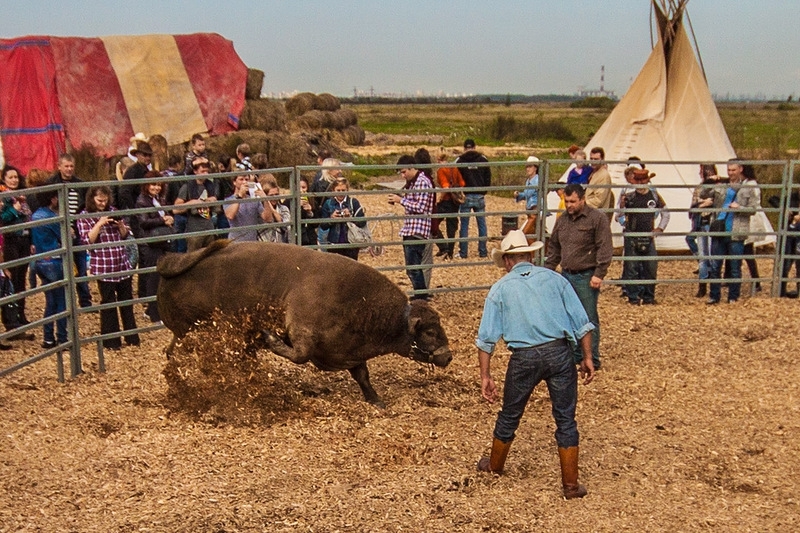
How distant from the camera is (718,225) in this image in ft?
40.6

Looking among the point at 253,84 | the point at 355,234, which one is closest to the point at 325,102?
the point at 253,84

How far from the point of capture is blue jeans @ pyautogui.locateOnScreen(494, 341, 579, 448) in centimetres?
586

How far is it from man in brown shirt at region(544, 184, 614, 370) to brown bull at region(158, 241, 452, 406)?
174 centimetres

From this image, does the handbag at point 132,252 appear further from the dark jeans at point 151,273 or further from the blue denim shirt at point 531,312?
the blue denim shirt at point 531,312

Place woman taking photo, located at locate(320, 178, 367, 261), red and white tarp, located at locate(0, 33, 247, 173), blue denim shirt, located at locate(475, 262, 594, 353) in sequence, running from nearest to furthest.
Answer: blue denim shirt, located at locate(475, 262, 594, 353) → woman taking photo, located at locate(320, 178, 367, 261) → red and white tarp, located at locate(0, 33, 247, 173)

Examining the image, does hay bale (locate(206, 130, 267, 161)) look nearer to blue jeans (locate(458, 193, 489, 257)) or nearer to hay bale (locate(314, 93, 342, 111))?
blue jeans (locate(458, 193, 489, 257))

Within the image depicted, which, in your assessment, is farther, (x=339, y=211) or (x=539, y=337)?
(x=339, y=211)

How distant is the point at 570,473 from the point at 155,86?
18.2 meters

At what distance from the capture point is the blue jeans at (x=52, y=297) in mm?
8883

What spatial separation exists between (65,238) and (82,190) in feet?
6.05

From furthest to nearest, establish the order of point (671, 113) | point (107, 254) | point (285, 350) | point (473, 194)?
point (671, 113), point (473, 194), point (107, 254), point (285, 350)

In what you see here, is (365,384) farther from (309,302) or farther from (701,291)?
(701,291)

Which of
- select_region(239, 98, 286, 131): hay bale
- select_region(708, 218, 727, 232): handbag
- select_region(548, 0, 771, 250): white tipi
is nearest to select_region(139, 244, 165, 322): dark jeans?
select_region(708, 218, 727, 232): handbag

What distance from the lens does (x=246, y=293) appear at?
24.2ft
